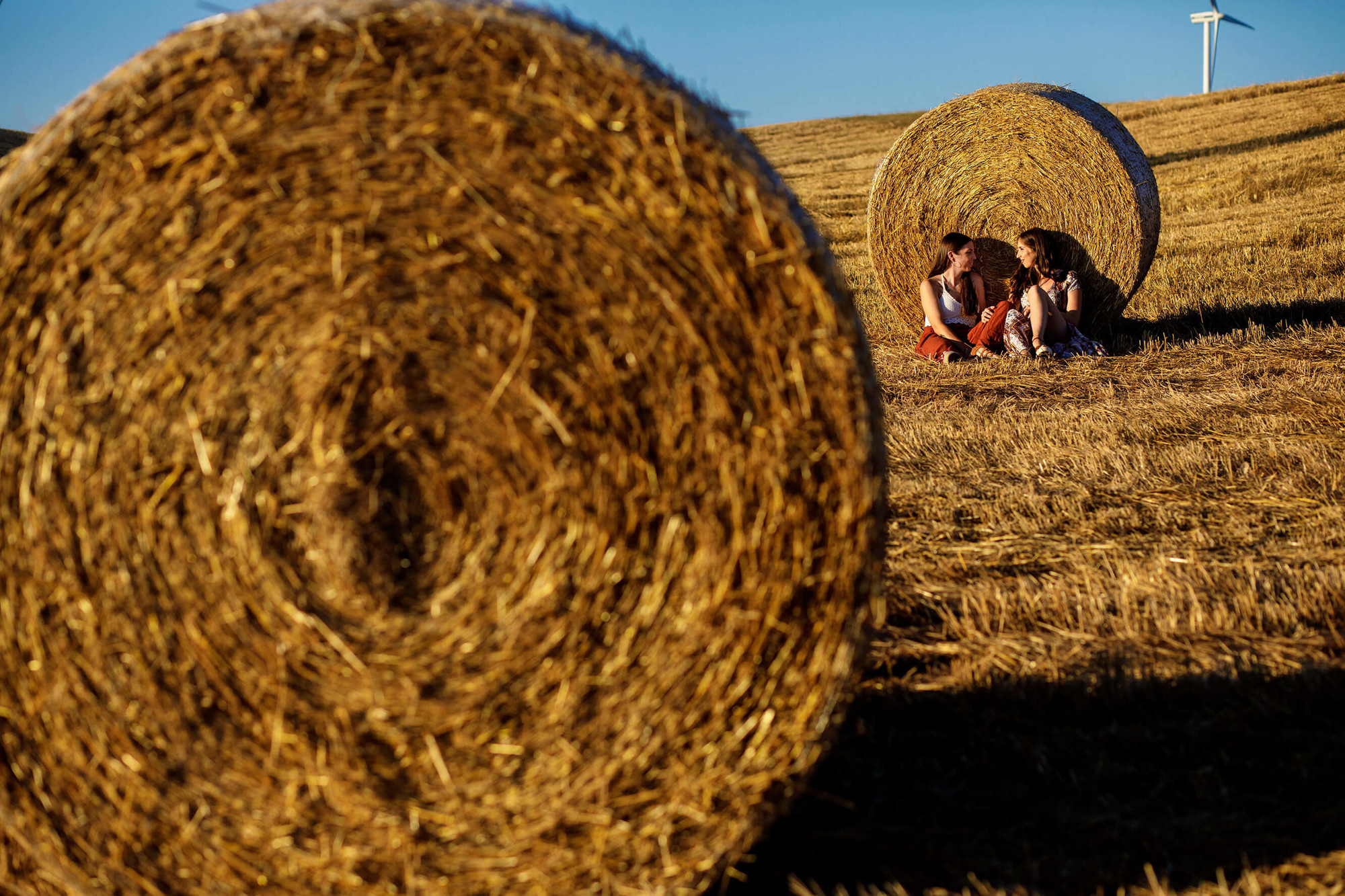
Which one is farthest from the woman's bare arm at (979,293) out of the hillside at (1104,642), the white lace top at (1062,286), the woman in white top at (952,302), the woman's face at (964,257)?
the hillside at (1104,642)

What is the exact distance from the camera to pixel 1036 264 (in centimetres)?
885

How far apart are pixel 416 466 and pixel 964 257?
724 centimetres

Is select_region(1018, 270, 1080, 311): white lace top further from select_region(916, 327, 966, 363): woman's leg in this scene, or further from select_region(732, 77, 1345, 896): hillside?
select_region(732, 77, 1345, 896): hillside

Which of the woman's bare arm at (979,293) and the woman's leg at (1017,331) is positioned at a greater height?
the woman's bare arm at (979,293)

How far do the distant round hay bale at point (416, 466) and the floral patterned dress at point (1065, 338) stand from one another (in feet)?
22.3

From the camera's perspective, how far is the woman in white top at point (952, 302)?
8.86 meters

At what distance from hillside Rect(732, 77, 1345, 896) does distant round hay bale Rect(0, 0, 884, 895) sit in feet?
2.43

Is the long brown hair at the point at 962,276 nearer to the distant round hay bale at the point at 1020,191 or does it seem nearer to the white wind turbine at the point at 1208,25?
the distant round hay bale at the point at 1020,191

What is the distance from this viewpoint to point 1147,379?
7.66m

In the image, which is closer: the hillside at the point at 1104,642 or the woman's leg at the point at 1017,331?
the hillside at the point at 1104,642

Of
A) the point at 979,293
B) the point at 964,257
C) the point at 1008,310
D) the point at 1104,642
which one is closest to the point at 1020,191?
the point at 964,257

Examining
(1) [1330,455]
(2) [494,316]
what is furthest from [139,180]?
(1) [1330,455]

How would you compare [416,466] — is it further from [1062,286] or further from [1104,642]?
[1062,286]

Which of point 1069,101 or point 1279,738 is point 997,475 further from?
point 1069,101
